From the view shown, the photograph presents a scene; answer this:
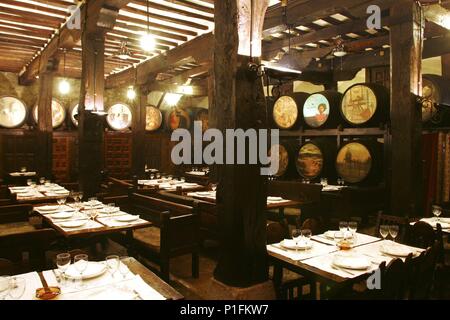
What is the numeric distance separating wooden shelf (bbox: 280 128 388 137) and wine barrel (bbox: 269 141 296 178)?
0.88 ft

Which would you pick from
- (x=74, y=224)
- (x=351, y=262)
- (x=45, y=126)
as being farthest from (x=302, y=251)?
(x=45, y=126)

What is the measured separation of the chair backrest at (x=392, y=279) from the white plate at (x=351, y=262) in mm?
247

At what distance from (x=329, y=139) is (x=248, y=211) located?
16.2 feet

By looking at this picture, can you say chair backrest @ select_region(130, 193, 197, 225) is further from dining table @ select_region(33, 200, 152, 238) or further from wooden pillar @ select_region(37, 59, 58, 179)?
wooden pillar @ select_region(37, 59, 58, 179)

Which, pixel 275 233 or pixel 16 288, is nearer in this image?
pixel 16 288

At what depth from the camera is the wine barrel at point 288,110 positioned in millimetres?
7676

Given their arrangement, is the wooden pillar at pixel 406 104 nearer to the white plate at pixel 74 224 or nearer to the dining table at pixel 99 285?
the dining table at pixel 99 285

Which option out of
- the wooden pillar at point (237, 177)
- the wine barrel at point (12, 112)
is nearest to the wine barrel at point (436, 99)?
the wooden pillar at point (237, 177)

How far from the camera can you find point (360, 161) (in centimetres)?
633

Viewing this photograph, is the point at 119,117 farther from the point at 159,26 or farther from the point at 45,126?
the point at 159,26

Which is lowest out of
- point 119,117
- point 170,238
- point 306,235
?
point 170,238

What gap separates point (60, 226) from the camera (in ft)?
12.1

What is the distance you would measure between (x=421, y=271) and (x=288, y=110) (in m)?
5.68
